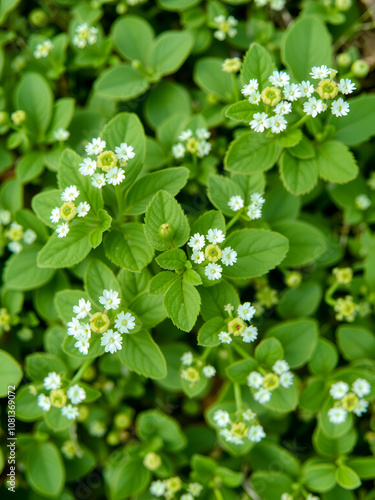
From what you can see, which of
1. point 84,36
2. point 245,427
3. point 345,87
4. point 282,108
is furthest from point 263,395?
point 84,36

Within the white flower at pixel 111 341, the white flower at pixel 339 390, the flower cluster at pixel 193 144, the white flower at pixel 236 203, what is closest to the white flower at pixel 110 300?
the white flower at pixel 111 341

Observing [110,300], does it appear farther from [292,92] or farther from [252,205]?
[292,92]

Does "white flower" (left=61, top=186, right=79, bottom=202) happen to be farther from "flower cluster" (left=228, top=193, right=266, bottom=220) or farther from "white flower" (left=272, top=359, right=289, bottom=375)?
"white flower" (left=272, top=359, right=289, bottom=375)

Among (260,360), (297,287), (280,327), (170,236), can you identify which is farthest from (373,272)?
(170,236)

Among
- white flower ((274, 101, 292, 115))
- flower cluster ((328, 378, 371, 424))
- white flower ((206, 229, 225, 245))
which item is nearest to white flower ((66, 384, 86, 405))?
white flower ((206, 229, 225, 245))

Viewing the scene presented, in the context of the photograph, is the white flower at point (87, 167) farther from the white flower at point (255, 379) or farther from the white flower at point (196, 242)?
the white flower at point (255, 379)

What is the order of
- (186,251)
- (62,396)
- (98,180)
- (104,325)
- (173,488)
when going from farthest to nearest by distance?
1. (173,488)
2. (186,251)
3. (62,396)
4. (98,180)
5. (104,325)
